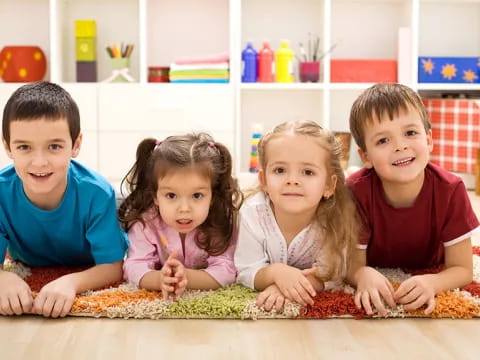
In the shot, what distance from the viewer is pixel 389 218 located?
1.42 meters

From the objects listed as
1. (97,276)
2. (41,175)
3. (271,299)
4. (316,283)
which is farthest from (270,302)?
(41,175)

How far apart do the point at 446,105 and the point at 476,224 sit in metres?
1.89

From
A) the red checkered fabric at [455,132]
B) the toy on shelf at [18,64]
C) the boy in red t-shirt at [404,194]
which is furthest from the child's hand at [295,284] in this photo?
the toy on shelf at [18,64]

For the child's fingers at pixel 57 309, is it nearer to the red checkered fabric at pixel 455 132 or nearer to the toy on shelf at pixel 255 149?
the toy on shelf at pixel 255 149

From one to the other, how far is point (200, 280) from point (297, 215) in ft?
0.76

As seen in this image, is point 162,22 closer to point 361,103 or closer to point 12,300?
point 361,103

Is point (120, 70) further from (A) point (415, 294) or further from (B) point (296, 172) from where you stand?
(A) point (415, 294)

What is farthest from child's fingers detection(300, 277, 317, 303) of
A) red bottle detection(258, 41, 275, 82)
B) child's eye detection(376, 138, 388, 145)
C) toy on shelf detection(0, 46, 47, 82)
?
toy on shelf detection(0, 46, 47, 82)

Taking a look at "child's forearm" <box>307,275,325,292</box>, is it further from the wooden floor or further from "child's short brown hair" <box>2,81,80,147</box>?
"child's short brown hair" <box>2,81,80,147</box>

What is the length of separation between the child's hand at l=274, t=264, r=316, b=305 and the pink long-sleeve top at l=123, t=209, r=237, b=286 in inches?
5.3

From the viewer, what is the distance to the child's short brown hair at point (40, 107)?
1304mm

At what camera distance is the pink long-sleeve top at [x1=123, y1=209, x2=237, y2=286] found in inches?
55.1

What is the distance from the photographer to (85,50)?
10.6 ft

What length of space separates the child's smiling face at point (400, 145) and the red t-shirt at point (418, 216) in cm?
6
